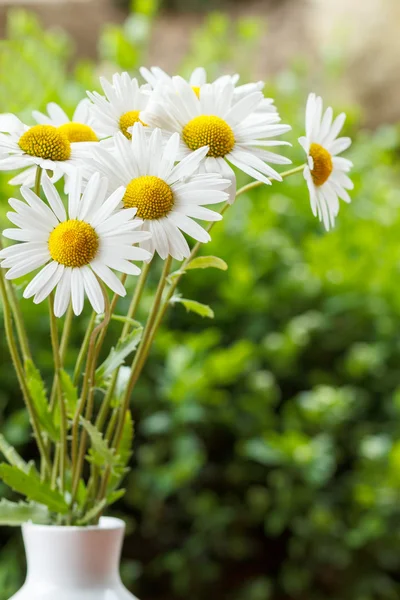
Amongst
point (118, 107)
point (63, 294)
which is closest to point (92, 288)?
point (63, 294)

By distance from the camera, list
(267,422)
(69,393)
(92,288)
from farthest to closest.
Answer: (267,422) < (69,393) < (92,288)

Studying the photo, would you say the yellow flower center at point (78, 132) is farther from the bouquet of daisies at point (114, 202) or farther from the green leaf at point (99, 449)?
the green leaf at point (99, 449)

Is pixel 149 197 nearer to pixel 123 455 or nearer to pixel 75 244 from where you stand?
pixel 75 244

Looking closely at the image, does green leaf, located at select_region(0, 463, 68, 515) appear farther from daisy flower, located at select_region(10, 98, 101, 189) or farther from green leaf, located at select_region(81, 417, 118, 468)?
daisy flower, located at select_region(10, 98, 101, 189)

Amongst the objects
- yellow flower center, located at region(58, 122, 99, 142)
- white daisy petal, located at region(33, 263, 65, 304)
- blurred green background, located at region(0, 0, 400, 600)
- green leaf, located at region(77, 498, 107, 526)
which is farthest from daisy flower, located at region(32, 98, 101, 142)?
blurred green background, located at region(0, 0, 400, 600)

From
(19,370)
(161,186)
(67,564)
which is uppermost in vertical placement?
(161,186)

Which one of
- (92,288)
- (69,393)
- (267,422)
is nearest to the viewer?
(92,288)

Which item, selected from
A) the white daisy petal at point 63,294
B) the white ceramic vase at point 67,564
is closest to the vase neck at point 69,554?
the white ceramic vase at point 67,564
